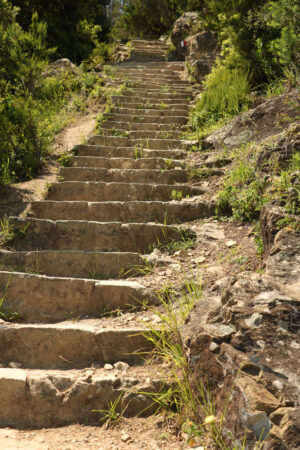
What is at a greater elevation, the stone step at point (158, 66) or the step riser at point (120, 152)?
the stone step at point (158, 66)

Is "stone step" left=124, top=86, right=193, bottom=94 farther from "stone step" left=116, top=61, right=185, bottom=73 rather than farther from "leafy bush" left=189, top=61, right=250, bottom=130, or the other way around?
"stone step" left=116, top=61, right=185, bottom=73

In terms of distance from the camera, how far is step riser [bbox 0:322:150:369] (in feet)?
7.74

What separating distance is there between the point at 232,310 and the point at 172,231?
68.5 inches

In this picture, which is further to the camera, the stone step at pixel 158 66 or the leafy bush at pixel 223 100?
the stone step at pixel 158 66

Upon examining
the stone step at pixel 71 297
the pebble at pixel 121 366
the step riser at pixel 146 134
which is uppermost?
the step riser at pixel 146 134

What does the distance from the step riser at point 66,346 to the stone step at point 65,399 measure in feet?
0.86

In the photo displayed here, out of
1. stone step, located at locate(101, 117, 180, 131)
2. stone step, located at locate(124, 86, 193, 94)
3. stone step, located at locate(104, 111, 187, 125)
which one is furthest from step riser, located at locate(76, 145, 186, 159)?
stone step, located at locate(124, 86, 193, 94)

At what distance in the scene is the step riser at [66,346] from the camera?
7.74ft

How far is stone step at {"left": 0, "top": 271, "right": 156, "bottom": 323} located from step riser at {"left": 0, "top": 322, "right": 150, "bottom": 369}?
1.02 ft

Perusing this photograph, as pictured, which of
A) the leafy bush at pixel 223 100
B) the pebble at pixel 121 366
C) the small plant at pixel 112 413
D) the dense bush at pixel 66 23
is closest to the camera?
the small plant at pixel 112 413

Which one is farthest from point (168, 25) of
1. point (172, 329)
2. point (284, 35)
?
point (172, 329)

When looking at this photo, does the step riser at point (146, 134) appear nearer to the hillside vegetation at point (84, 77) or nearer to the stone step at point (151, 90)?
the hillside vegetation at point (84, 77)

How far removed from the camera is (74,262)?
314cm

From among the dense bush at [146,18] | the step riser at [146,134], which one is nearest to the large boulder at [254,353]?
the step riser at [146,134]
